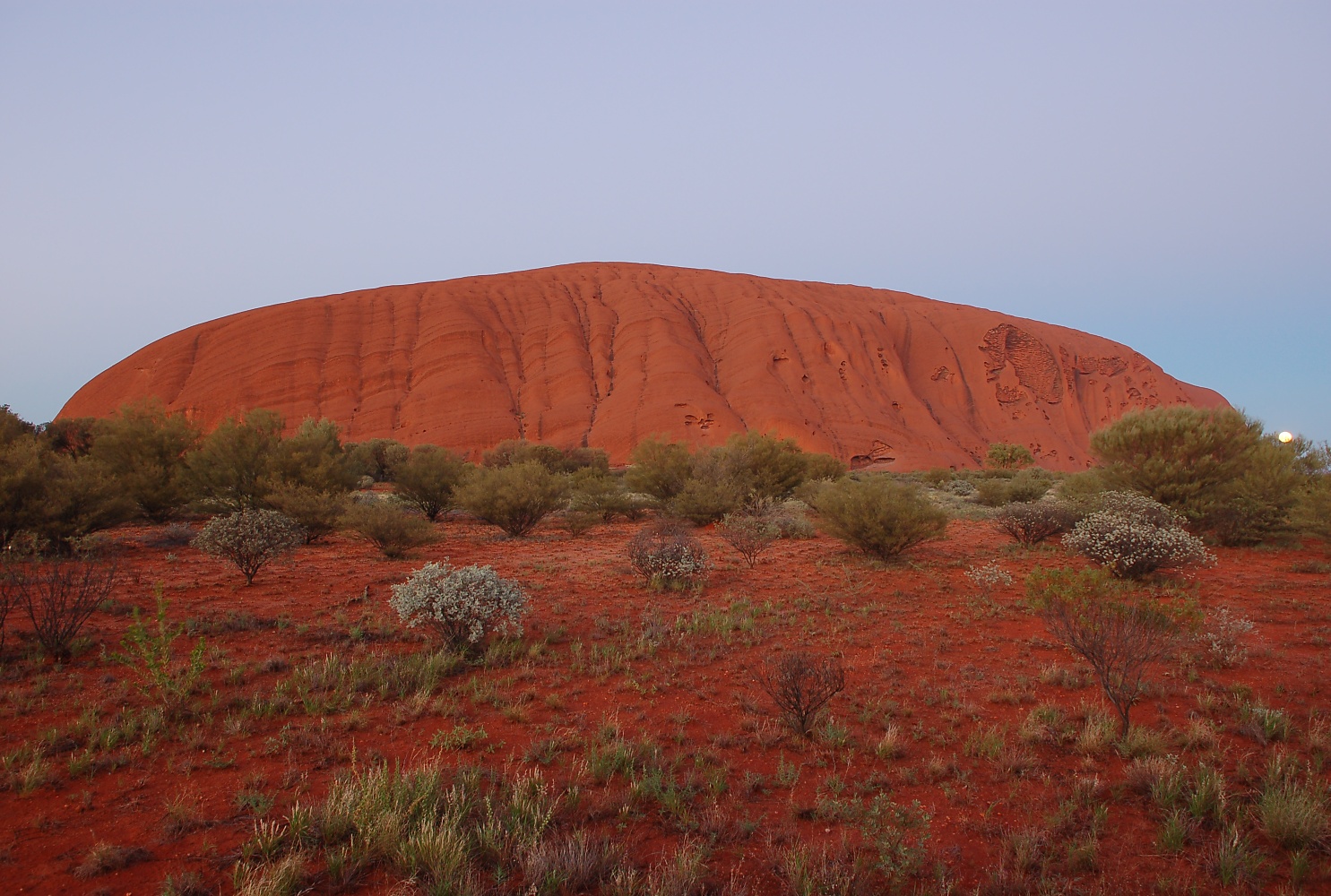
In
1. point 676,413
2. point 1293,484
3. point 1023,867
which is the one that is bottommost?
point 1023,867

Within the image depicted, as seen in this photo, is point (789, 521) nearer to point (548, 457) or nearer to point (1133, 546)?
point (1133, 546)

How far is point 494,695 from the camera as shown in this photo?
534 centimetres

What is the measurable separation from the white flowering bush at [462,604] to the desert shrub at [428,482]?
11504 millimetres

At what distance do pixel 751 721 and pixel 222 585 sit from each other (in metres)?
8.16

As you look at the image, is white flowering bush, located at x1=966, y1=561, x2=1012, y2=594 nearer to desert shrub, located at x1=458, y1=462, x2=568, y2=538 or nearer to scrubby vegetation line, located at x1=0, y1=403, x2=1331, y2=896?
scrubby vegetation line, located at x1=0, y1=403, x2=1331, y2=896

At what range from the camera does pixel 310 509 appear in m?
13.1

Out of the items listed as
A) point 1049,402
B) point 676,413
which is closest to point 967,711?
point 676,413

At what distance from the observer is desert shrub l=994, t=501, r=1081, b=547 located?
43.3 ft

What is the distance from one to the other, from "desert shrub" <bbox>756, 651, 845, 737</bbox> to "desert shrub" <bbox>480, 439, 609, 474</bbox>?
2479 cm

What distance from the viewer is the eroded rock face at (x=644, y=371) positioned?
4931cm

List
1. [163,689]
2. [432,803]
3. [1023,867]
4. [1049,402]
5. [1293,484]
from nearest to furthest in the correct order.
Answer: [1023,867], [432,803], [163,689], [1293,484], [1049,402]

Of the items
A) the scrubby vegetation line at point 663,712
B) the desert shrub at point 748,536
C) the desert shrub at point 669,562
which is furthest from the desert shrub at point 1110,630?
the desert shrub at point 748,536

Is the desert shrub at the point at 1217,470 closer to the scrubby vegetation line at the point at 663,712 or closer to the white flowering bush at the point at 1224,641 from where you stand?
the scrubby vegetation line at the point at 663,712

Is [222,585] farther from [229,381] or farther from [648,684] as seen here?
[229,381]
